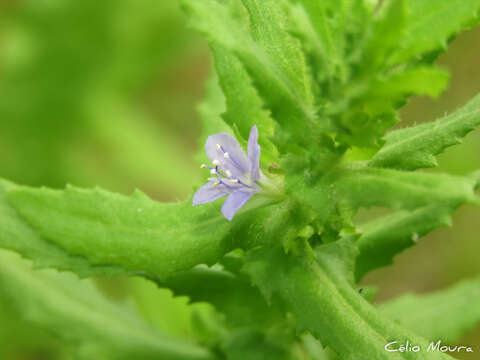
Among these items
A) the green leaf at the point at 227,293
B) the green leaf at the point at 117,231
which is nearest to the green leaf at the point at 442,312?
the green leaf at the point at 227,293

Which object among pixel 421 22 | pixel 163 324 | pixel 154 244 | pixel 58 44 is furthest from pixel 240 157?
pixel 58 44

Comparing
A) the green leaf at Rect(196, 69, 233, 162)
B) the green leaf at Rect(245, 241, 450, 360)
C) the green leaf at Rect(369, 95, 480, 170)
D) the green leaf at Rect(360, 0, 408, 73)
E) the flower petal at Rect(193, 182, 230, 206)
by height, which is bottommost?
the green leaf at Rect(245, 241, 450, 360)

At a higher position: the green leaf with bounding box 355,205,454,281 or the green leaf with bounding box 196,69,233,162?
the green leaf with bounding box 196,69,233,162

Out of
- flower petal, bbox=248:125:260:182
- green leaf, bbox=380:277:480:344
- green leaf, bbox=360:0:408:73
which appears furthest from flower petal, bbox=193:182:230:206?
green leaf, bbox=380:277:480:344

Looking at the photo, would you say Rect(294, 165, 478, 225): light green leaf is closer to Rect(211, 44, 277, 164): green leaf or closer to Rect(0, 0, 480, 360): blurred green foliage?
Rect(211, 44, 277, 164): green leaf

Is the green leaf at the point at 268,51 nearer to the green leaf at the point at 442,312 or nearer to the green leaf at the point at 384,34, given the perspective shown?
the green leaf at the point at 384,34

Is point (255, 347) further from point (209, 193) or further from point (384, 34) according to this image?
point (384, 34)
